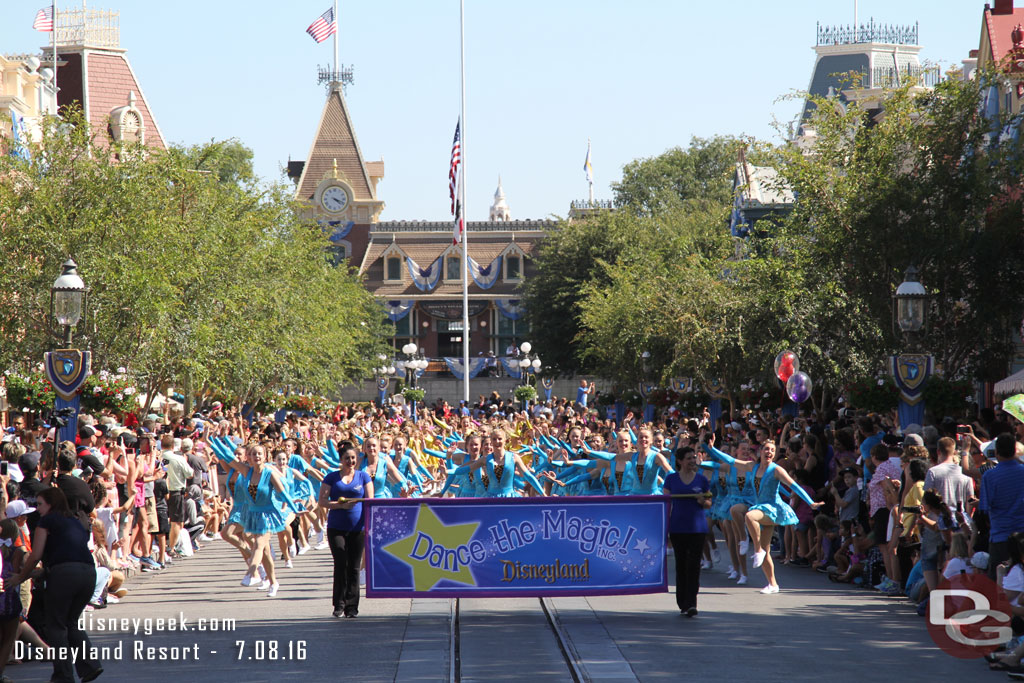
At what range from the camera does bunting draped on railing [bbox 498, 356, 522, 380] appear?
74.8 m

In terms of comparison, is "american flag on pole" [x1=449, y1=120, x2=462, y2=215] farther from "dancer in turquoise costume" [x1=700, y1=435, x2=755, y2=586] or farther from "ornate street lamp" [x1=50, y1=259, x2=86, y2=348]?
"dancer in turquoise costume" [x1=700, y1=435, x2=755, y2=586]

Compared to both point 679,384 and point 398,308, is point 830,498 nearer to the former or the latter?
point 679,384

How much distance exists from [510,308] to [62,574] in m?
71.0

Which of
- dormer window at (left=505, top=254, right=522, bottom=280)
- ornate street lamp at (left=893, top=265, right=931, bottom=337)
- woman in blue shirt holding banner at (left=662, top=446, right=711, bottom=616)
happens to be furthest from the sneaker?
dormer window at (left=505, top=254, right=522, bottom=280)

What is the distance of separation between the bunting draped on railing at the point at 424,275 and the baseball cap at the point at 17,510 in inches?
2781

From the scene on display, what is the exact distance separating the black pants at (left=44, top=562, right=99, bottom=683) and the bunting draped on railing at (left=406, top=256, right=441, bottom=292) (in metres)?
71.8

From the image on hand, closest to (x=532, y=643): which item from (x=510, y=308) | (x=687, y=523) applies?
(x=687, y=523)

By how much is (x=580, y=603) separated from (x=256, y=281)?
2333 centimetres

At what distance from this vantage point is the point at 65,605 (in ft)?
31.4

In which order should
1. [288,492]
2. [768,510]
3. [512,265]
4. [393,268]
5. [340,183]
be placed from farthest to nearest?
[393,268] → [512,265] → [340,183] → [288,492] → [768,510]

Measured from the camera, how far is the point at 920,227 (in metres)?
22.7

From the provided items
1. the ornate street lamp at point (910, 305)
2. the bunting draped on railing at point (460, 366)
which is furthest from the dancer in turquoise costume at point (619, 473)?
the bunting draped on railing at point (460, 366)

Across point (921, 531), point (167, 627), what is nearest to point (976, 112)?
point (921, 531)

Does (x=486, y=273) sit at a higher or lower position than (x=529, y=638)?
higher
